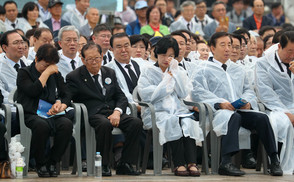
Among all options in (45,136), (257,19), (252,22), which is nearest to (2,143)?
(45,136)

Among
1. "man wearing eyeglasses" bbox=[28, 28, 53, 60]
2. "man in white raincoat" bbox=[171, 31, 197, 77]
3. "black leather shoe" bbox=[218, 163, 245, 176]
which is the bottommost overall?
"black leather shoe" bbox=[218, 163, 245, 176]

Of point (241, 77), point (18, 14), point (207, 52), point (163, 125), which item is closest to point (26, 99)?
point (163, 125)

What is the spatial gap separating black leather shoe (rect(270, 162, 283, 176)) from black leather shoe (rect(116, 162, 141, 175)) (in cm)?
183

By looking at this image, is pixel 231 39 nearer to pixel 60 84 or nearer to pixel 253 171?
pixel 253 171

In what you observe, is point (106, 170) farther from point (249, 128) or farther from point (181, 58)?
point (181, 58)

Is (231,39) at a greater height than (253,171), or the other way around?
(231,39)

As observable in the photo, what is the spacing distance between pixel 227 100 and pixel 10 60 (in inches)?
126

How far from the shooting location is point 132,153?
995cm

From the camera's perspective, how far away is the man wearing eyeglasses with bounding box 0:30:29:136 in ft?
34.8

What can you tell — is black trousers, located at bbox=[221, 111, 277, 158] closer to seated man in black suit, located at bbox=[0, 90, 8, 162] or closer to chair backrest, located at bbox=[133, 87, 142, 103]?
chair backrest, located at bbox=[133, 87, 142, 103]

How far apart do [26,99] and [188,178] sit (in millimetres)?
2349

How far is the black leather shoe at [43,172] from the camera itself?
9.62m

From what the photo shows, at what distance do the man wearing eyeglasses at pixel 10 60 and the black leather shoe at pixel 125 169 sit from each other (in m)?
1.93

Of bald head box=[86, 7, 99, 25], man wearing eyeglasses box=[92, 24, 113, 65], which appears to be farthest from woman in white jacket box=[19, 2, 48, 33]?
man wearing eyeglasses box=[92, 24, 113, 65]
